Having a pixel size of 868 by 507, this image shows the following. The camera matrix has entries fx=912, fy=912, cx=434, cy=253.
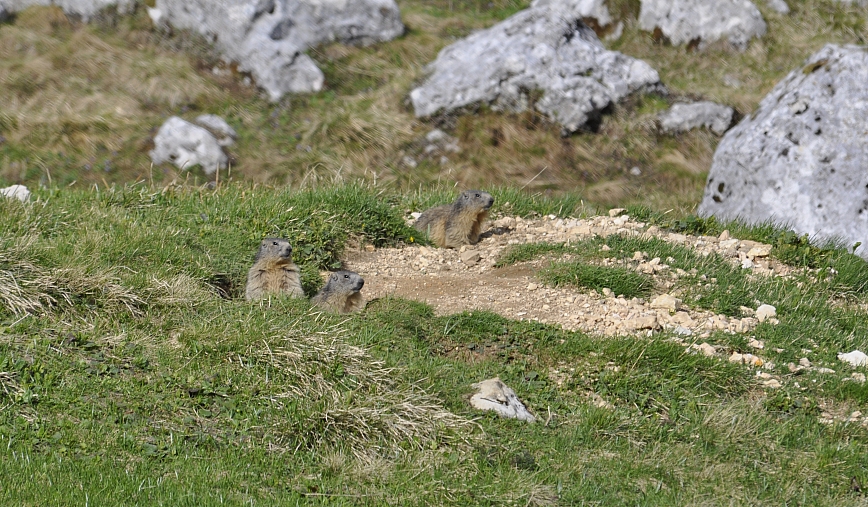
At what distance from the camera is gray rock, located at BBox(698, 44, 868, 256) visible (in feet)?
33.8

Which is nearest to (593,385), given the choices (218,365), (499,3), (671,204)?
(218,365)

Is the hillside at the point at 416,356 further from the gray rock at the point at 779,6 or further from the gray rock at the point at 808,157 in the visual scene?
the gray rock at the point at 779,6

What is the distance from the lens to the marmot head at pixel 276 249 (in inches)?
316

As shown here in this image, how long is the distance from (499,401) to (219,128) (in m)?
10.9

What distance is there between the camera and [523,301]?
8.06m

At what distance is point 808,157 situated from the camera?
10.7m

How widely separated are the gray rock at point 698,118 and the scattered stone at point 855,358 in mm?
9609

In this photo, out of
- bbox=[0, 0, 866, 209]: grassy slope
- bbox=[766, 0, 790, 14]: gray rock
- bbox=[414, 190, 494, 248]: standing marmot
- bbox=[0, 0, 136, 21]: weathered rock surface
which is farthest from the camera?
bbox=[766, 0, 790, 14]: gray rock

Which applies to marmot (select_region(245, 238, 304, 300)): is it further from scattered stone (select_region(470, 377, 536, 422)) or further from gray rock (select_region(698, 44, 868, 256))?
gray rock (select_region(698, 44, 868, 256))

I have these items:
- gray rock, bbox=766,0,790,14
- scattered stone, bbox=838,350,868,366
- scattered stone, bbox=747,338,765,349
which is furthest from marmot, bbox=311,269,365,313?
gray rock, bbox=766,0,790,14

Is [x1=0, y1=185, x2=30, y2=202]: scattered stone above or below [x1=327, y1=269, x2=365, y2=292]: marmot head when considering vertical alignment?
below

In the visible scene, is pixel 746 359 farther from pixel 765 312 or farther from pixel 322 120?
pixel 322 120

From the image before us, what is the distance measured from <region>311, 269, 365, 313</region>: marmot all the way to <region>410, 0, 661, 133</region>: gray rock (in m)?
9.02

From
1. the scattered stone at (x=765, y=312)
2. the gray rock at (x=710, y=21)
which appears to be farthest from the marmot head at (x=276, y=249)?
the gray rock at (x=710, y=21)
